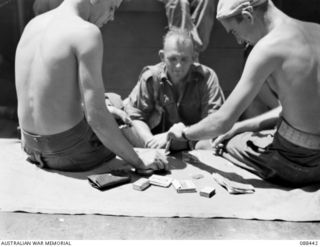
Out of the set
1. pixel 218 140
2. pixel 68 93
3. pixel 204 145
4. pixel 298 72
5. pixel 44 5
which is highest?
pixel 298 72

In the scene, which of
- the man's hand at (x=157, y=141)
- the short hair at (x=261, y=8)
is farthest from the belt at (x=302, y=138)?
the man's hand at (x=157, y=141)

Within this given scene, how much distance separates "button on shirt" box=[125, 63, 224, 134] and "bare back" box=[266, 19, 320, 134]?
0.84 meters

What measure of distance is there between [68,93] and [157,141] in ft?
2.76

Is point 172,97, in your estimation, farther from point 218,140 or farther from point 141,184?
point 141,184

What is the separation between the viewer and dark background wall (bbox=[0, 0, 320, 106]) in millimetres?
5130

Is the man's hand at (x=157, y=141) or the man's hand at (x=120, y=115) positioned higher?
the man's hand at (x=120, y=115)

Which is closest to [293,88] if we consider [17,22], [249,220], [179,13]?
[249,220]

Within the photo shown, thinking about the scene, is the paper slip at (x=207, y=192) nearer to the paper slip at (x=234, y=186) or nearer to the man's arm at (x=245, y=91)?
the paper slip at (x=234, y=186)

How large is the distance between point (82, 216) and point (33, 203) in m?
0.29

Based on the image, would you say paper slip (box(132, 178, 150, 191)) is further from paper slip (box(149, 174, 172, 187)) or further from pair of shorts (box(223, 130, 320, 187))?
pair of shorts (box(223, 130, 320, 187))

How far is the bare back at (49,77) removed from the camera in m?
2.41

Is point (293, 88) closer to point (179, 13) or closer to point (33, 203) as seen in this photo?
point (33, 203)

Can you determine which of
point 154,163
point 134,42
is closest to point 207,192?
point 154,163

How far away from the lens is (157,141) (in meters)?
3.11
